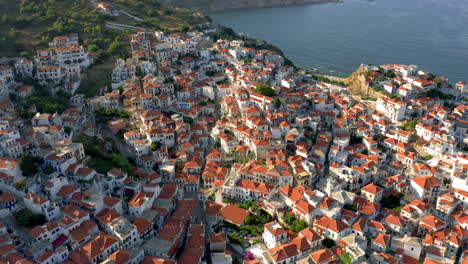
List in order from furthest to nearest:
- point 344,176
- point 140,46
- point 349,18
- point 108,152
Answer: point 349,18 < point 140,46 < point 108,152 < point 344,176

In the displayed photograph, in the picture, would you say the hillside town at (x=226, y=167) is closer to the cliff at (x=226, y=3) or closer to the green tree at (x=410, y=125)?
the green tree at (x=410, y=125)

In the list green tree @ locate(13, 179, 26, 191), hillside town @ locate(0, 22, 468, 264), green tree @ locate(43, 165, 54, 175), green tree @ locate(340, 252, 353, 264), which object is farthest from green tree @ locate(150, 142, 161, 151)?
green tree @ locate(340, 252, 353, 264)

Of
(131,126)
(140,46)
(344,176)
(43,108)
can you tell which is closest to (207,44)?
(140,46)

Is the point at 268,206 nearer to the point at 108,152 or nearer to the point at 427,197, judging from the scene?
the point at 427,197

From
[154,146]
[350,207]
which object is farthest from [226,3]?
[350,207]

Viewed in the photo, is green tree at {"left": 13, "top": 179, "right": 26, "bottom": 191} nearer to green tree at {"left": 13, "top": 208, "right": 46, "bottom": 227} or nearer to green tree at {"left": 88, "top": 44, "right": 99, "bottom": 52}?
green tree at {"left": 13, "top": 208, "right": 46, "bottom": 227}

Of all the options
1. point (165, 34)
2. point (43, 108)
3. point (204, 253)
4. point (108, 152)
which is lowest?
point (204, 253)
